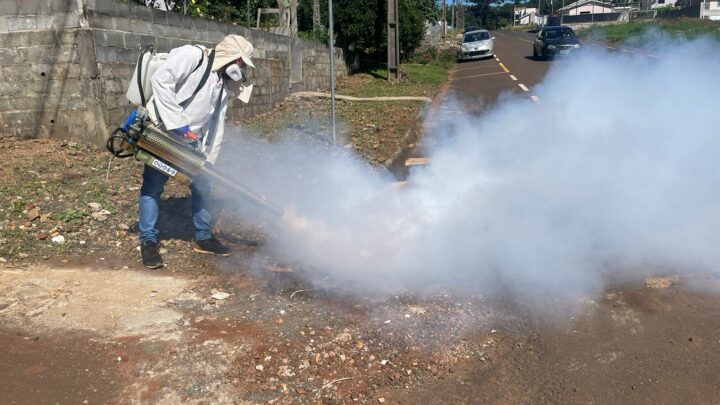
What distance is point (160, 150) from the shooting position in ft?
14.4

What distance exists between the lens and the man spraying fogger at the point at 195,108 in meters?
4.33

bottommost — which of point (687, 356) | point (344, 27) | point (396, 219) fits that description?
point (687, 356)

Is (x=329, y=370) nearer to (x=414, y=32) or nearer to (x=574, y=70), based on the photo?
(x=574, y=70)

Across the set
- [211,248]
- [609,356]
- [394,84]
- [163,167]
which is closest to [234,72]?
[163,167]

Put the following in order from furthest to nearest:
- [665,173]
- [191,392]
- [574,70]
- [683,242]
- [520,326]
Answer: [574,70] → [665,173] → [683,242] → [520,326] → [191,392]

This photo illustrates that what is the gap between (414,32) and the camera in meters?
25.6

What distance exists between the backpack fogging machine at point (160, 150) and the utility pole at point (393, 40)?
54.7ft

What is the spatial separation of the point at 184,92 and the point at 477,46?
Answer: 26.8 m

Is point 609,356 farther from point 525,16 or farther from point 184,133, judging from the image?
point 525,16

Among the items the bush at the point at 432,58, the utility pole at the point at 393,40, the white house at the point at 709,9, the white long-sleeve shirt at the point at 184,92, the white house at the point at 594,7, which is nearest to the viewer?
the white long-sleeve shirt at the point at 184,92

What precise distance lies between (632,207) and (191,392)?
158 inches

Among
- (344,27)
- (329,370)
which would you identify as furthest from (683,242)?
(344,27)

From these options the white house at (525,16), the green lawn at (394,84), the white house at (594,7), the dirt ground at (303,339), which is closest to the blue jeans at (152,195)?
the dirt ground at (303,339)

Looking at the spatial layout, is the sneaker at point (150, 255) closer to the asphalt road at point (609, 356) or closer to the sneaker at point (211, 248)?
the sneaker at point (211, 248)
